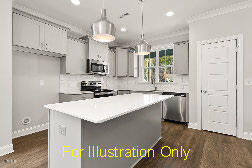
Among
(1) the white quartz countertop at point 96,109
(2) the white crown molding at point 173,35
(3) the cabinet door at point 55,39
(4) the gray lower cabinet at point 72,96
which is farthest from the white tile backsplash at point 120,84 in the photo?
(1) the white quartz countertop at point 96,109

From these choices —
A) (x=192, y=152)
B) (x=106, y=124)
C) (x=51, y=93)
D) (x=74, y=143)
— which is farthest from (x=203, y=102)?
(x=51, y=93)

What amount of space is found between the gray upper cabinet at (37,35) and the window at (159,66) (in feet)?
10.5

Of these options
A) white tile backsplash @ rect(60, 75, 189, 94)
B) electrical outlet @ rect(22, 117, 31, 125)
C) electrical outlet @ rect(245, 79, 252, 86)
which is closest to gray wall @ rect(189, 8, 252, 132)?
electrical outlet @ rect(245, 79, 252, 86)

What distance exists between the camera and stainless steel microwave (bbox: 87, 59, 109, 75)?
418cm

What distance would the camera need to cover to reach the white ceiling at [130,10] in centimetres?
289

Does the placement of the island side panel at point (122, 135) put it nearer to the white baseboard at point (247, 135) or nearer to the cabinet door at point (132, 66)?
the white baseboard at point (247, 135)

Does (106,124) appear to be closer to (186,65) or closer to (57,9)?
(57,9)

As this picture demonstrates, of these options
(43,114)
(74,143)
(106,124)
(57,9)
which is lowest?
(43,114)

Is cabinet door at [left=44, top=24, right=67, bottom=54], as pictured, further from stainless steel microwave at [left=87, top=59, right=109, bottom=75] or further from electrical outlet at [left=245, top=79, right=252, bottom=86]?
electrical outlet at [left=245, top=79, right=252, bottom=86]

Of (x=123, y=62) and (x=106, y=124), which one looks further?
(x=123, y=62)

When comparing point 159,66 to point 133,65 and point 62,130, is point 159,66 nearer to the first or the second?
point 133,65

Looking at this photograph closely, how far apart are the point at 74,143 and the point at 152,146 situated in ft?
5.65

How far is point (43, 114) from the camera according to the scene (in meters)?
3.58

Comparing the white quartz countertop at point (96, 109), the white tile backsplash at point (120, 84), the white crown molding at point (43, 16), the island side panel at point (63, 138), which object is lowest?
the island side panel at point (63, 138)
